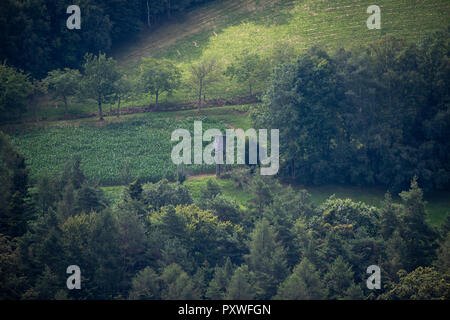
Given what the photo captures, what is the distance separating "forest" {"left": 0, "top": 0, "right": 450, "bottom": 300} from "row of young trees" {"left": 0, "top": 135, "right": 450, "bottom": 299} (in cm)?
13

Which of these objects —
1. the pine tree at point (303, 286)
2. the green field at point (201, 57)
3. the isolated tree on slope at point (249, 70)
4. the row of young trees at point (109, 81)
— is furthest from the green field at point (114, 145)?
the pine tree at point (303, 286)

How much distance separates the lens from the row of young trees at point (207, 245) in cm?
4119

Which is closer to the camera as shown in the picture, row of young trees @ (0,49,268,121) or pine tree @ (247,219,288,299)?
pine tree @ (247,219,288,299)

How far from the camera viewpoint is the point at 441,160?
6266 cm

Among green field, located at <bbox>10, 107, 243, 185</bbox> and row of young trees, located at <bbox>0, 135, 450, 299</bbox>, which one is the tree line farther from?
row of young trees, located at <bbox>0, 135, 450, 299</bbox>

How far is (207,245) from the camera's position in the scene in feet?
153

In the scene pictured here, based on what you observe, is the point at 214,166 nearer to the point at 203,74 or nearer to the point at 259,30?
the point at 203,74

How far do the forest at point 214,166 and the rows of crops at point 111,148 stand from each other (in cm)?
22

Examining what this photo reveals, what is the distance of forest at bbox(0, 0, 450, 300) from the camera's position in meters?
43.2

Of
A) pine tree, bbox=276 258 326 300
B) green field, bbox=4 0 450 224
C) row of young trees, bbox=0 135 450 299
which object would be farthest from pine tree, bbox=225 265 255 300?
green field, bbox=4 0 450 224
